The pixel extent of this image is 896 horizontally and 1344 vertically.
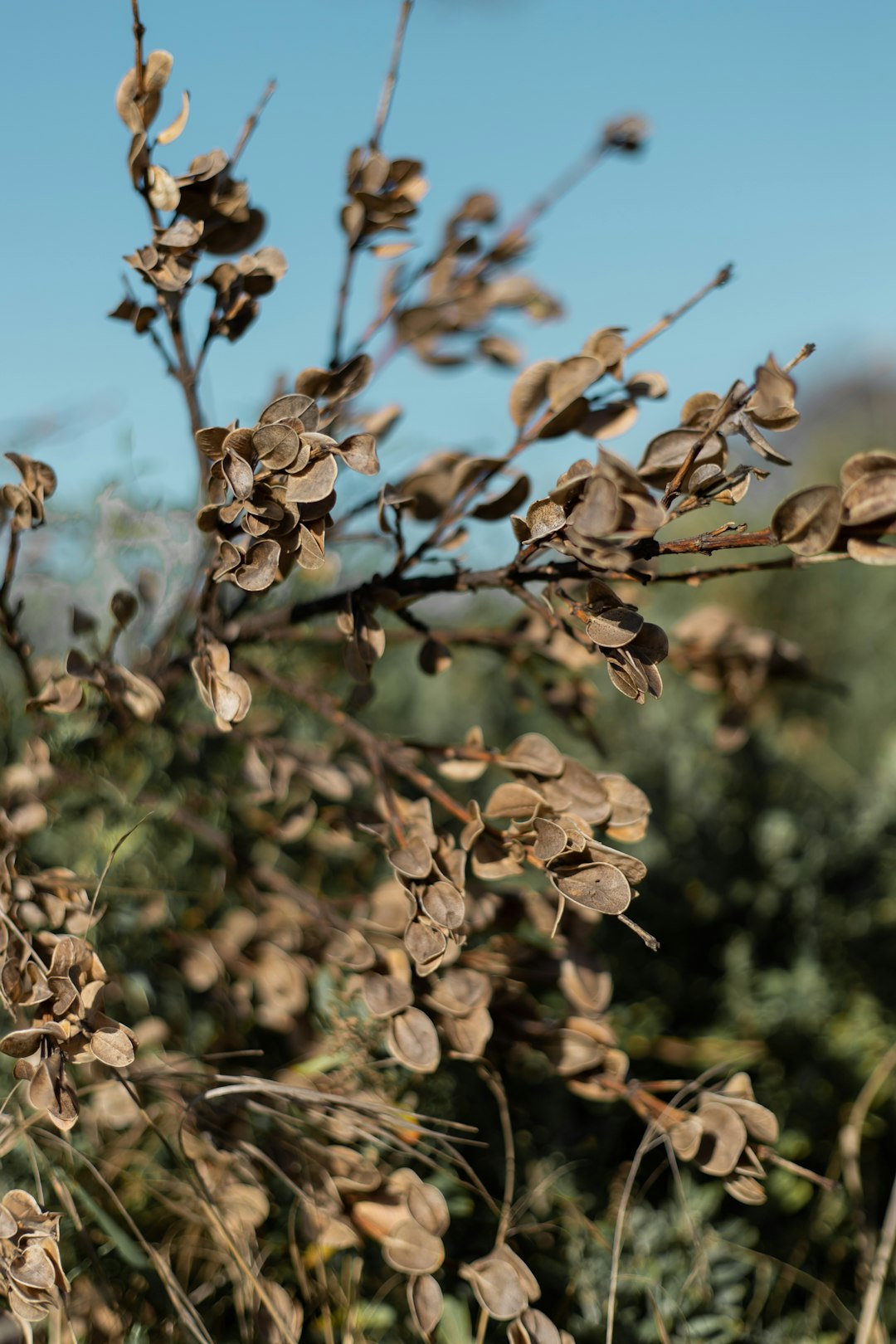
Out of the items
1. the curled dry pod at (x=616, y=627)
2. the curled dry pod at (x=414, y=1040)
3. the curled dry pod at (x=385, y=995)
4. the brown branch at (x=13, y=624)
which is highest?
the curled dry pod at (x=616, y=627)

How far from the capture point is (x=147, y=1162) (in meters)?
0.63

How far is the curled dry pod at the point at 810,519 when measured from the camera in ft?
1.23

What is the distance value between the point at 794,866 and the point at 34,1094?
0.74 meters

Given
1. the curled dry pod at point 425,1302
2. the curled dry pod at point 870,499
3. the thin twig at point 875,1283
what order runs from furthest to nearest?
the thin twig at point 875,1283, the curled dry pod at point 425,1302, the curled dry pod at point 870,499

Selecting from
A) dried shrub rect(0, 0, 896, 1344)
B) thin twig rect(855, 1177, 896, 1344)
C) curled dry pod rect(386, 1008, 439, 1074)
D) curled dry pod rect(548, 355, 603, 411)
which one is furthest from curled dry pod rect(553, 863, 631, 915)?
thin twig rect(855, 1177, 896, 1344)

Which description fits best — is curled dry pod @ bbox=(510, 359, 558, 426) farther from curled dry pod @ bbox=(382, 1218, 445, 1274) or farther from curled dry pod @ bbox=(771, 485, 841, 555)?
curled dry pod @ bbox=(382, 1218, 445, 1274)

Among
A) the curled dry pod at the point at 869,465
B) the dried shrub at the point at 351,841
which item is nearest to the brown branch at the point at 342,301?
the dried shrub at the point at 351,841

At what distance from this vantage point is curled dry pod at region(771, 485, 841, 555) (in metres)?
0.37

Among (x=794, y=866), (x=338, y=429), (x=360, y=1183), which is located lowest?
(x=794, y=866)

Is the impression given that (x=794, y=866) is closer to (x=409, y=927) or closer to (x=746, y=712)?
(x=746, y=712)

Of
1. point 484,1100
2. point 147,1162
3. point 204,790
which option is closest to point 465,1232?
point 484,1100

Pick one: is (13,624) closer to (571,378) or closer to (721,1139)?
(571,378)

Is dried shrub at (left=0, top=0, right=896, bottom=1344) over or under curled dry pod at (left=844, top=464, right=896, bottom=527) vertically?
under

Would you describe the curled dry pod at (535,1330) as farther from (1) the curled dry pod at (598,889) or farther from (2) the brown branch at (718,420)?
(2) the brown branch at (718,420)
